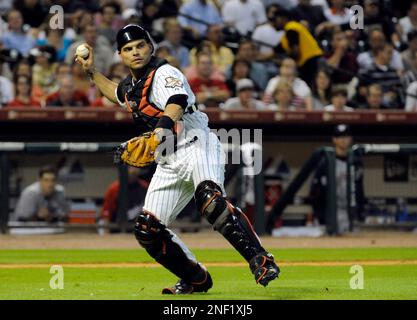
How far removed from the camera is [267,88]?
14.8m

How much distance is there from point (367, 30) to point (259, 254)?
34.6ft

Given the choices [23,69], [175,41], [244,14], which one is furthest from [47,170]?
[244,14]

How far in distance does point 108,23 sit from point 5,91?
207 cm

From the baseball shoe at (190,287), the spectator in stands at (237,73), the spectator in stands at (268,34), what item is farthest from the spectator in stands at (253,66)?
the baseball shoe at (190,287)

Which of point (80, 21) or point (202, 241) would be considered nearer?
point (202, 241)

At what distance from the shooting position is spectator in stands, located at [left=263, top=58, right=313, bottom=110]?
1456cm

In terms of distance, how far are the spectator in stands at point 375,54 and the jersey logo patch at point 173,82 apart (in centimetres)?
936

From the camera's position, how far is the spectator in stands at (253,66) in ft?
50.1

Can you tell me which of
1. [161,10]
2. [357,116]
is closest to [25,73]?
[161,10]

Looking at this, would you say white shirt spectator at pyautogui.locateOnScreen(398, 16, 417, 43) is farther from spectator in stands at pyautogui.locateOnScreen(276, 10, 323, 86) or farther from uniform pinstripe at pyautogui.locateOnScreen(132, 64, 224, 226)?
uniform pinstripe at pyautogui.locateOnScreen(132, 64, 224, 226)

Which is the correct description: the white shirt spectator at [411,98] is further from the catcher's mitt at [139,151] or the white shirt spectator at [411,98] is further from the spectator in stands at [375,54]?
the catcher's mitt at [139,151]

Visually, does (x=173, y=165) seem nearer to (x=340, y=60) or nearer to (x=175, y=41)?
(x=175, y=41)

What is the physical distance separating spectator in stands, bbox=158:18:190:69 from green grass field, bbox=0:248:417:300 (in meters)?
4.17

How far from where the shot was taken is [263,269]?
6641 millimetres
